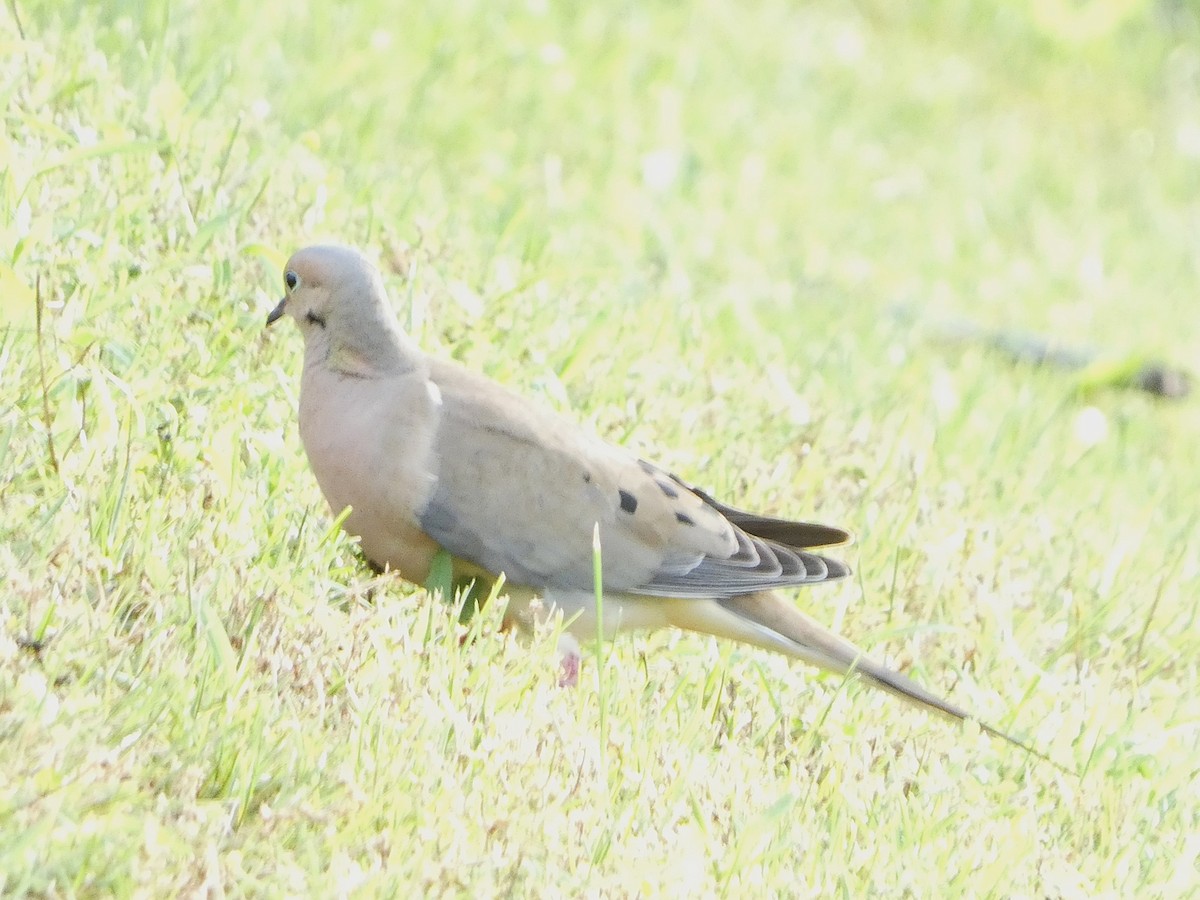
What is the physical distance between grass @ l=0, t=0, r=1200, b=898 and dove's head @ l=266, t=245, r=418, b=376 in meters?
0.31

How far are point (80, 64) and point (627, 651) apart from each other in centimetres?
238

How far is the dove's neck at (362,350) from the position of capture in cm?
424

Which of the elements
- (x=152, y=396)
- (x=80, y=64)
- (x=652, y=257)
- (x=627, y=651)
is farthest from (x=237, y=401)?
(x=652, y=257)

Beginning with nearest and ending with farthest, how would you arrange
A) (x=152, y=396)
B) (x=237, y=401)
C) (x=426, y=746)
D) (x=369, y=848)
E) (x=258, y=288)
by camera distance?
(x=369, y=848)
(x=426, y=746)
(x=152, y=396)
(x=237, y=401)
(x=258, y=288)

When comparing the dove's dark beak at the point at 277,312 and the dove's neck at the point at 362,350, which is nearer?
the dove's neck at the point at 362,350

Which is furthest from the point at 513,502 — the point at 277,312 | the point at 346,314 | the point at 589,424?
the point at 589,424

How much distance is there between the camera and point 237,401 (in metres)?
4.46

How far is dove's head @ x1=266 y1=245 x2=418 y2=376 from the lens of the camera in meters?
4.25

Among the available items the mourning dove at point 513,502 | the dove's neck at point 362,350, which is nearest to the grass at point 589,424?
the mourning dove at point 513,502

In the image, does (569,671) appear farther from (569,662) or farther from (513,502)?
(513,502)

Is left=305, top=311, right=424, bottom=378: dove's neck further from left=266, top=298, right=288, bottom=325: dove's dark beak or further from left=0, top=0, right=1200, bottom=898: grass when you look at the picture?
left=0, top=0, right=1200, bottom=898: grass

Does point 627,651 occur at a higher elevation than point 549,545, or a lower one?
lower

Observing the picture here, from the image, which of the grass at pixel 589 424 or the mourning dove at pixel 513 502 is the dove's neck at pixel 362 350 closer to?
the mourning dove at pixel 513 502

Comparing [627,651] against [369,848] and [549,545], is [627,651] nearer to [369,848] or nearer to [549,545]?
[549,545]
